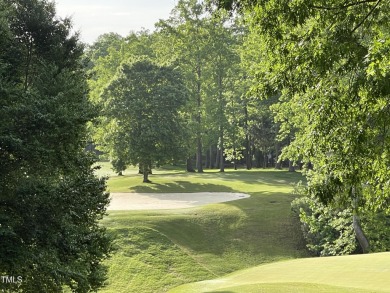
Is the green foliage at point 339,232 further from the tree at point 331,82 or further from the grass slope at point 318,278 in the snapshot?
the tree at point 331,82

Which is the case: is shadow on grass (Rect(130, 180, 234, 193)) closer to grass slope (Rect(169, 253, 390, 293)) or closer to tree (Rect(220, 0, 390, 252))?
grass slope (Rect(169, 253, 390, 293))

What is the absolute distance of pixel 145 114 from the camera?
3894 centimetres

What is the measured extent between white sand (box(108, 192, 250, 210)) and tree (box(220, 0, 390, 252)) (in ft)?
68.0

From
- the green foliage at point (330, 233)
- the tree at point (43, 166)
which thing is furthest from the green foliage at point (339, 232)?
the tree at point (43, 166)

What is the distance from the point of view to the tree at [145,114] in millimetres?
37125

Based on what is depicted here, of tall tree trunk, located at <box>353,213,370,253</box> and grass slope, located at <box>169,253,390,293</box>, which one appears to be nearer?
grass slope, located at <box>169,253,390,293</box>

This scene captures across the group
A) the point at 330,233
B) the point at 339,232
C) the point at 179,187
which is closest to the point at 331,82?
the point at 330,233

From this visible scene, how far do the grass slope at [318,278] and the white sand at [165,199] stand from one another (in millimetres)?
13074

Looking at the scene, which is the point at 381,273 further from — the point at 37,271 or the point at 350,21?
the point at 37,271

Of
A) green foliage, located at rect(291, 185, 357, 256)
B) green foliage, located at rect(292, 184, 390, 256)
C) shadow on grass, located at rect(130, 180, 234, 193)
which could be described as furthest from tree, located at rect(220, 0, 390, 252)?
shadow on grass, located at rect(130, 180, 234, 193)

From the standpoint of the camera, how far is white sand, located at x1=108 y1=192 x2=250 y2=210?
2927 cm

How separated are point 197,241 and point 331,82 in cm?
1716

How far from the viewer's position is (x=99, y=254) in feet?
42.2

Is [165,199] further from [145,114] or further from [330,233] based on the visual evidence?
[330,233]
